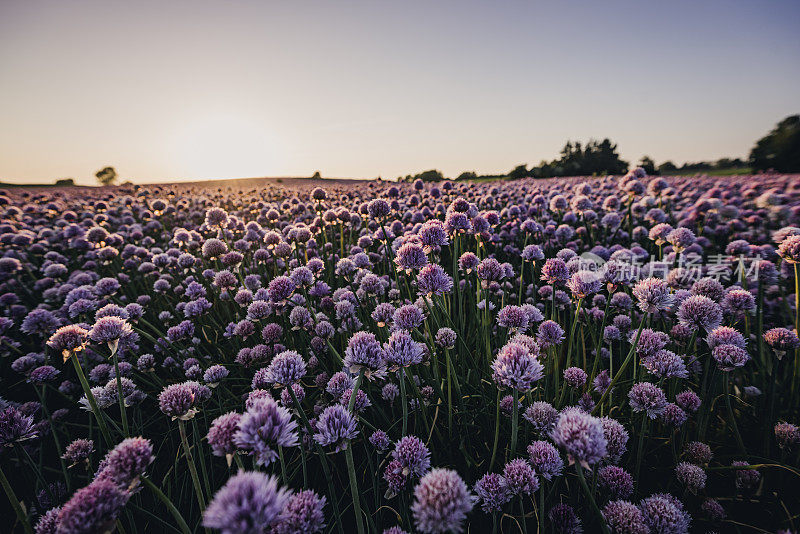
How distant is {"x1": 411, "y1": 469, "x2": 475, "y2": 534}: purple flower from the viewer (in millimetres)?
1059

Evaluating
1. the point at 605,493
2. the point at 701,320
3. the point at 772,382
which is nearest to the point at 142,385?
the point at 605,493

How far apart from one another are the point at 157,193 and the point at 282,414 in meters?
21.2

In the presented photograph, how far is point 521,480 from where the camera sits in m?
1.43

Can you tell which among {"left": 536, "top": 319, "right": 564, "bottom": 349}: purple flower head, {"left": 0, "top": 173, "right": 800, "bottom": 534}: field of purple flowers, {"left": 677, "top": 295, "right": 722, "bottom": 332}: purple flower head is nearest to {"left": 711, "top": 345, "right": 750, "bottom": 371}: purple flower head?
{"left": 0, "top": 173, "right": 800, "bottom": 534}: field of purple flowers

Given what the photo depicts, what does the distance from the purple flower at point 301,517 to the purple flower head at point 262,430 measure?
327 mm

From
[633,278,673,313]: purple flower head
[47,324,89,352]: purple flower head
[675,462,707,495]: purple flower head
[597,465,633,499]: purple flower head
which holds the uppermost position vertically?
[633,278,673,313]: purple flower head

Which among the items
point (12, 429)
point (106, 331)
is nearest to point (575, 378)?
point (106, 331)

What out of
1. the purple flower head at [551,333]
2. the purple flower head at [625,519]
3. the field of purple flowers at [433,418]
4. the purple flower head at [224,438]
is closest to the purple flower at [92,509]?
the field of purple flowers at [433,418]

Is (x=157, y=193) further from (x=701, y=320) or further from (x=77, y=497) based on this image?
(x=701, y=320)

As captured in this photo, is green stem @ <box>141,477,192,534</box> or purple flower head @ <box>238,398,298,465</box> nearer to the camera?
purple flower head @ <box>238,398,298,465</box>

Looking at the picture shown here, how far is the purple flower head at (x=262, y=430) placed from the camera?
1059mm

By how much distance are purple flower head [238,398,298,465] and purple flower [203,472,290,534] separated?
0.18m

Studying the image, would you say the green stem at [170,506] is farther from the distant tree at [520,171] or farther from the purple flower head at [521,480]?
the distant tree at [520,171]

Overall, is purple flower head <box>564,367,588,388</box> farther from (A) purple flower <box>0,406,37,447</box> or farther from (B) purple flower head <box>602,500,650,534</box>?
(A) purple flower <box>0,406,37,447</box>
